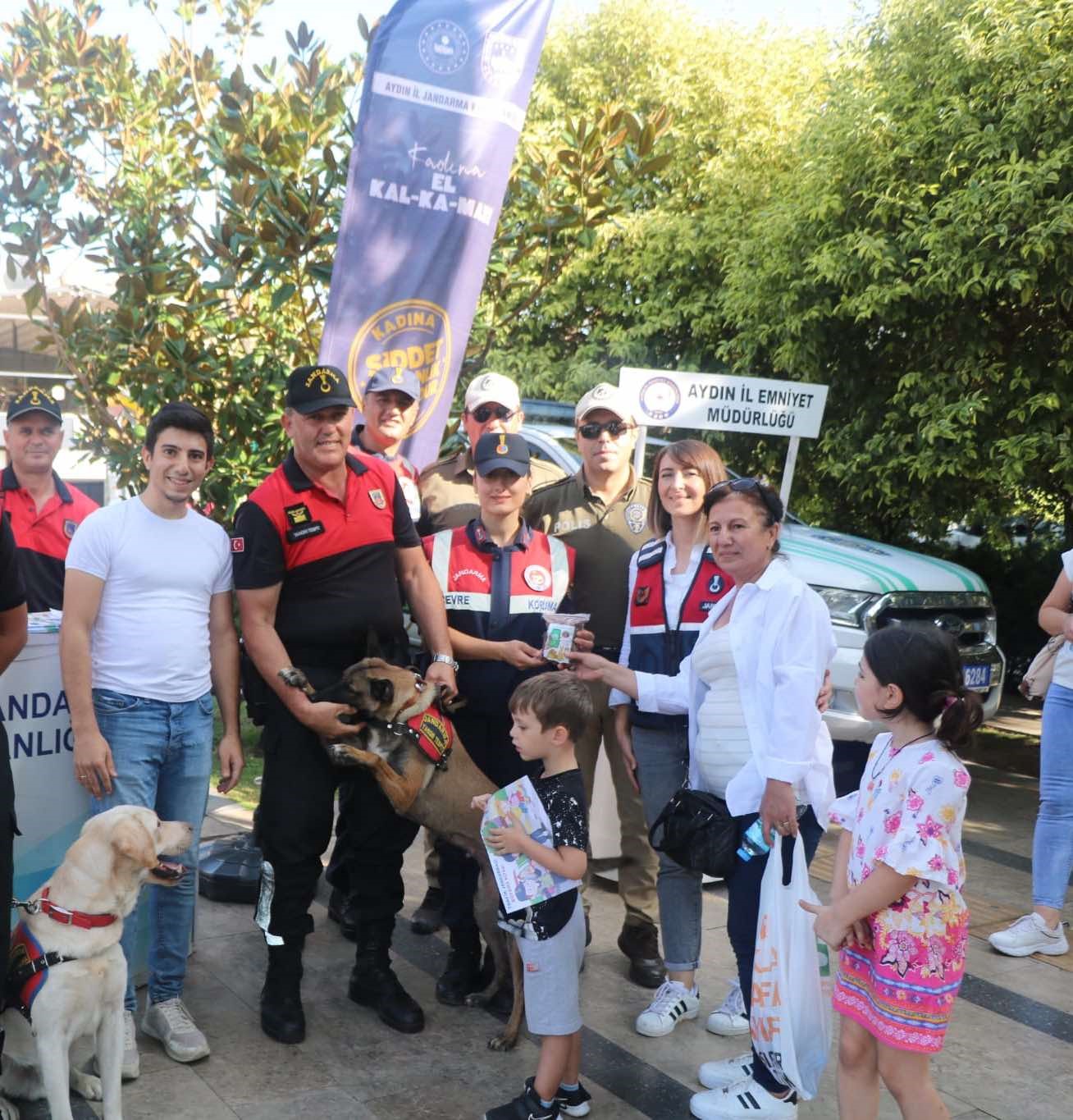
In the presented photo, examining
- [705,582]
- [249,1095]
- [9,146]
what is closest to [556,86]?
[9,146]

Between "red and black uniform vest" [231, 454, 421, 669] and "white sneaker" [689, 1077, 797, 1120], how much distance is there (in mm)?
1783

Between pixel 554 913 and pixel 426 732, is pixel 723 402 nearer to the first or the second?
pixel 426 732

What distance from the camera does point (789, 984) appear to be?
122 inches

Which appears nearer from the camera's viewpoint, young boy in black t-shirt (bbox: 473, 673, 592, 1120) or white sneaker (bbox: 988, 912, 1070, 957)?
young boy in black t-shirt (bbox: 473, 673, 592, 1120)

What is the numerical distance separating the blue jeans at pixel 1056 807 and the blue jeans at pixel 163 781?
3454 mm

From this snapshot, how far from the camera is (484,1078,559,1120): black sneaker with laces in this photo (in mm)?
3254

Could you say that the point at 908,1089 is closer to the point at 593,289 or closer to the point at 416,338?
the point at 416,338

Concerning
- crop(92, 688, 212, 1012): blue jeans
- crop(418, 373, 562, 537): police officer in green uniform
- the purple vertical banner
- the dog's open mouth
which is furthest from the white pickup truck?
the dog's open mouth

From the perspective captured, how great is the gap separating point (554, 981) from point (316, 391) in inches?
78.8

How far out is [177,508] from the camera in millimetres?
3707

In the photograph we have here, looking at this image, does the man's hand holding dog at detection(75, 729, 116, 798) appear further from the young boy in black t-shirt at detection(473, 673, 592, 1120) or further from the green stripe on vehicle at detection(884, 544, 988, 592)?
the green stripe on vehicle at detection(884, 544, 988, 592)

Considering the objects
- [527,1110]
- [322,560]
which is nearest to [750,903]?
[527,1110]

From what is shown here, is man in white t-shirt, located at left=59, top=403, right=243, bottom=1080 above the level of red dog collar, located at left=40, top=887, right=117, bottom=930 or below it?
Result: above

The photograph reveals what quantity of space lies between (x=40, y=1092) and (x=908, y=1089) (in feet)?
7.85
